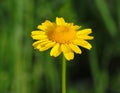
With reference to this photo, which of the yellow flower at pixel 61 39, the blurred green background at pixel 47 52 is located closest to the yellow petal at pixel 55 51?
the yellow flower at pixel 61 39

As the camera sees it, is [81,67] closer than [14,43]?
No

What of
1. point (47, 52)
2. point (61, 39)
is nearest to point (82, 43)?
point (61, 39)

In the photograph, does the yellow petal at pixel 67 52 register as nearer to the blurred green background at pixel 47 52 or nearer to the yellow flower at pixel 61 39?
the yellow flower at pixel 61 39

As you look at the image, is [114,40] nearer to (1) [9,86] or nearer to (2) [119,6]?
(2) [119,6]

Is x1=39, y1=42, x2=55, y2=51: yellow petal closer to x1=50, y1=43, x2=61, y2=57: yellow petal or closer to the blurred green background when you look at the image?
x1=50, y1=43, x2=61, y2=57: yellow petal

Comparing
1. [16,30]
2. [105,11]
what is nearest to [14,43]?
[16,30]

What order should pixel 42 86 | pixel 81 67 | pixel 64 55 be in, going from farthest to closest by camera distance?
pixel 81 67 < pixel 42 86 < pixel 64 55
